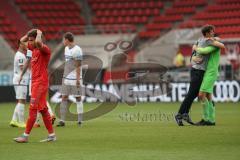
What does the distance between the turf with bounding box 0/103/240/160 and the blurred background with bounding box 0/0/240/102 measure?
11258mm

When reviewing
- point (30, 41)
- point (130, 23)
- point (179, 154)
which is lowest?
point (179, 154)

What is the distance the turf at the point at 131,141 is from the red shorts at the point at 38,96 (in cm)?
67

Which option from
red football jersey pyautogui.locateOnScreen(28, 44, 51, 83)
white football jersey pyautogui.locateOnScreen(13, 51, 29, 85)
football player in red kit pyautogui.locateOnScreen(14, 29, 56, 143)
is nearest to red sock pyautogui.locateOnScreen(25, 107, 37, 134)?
football player in red kit pyautogui.locateOnScreen(14, 29, 56, 143)

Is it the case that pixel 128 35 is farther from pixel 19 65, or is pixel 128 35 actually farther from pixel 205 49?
pixel 205 49

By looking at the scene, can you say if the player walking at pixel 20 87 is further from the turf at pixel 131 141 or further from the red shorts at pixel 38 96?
the red shorts at pixel 38 96

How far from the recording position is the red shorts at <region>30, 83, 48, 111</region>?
13016 mm

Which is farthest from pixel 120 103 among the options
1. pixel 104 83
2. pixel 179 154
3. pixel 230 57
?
pixel 179 154

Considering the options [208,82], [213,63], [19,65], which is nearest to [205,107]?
[208,82]

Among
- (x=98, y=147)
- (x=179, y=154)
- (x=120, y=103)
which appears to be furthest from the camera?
(x=120, y=103)

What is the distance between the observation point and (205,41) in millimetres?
16297

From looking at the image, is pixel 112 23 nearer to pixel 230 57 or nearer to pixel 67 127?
pixel 230 57

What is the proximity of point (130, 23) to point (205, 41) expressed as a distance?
71.5 ft

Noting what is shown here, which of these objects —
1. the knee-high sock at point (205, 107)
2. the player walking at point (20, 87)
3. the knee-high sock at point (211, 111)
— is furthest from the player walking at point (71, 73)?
the knee-high sock at point (211, 111)

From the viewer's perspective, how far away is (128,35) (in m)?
34.9
